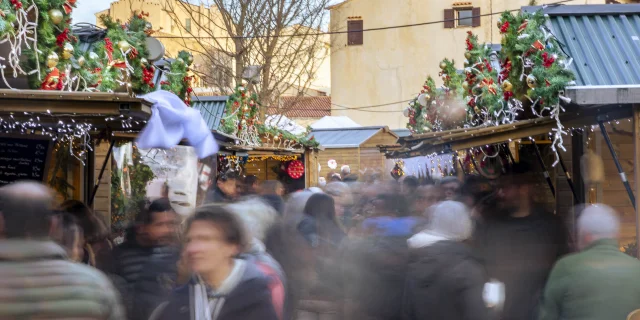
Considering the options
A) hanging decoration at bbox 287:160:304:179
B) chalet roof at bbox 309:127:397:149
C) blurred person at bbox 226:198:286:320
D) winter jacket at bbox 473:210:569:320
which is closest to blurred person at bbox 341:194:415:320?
blurred person at bbox 226:198:286:320

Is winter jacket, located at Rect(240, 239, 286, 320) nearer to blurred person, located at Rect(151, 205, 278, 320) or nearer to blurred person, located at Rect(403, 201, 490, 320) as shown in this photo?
blurred person, located at Rect(151, 205, 278, 320)

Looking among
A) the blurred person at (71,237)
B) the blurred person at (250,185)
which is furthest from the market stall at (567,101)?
the blurred person at (71,237)

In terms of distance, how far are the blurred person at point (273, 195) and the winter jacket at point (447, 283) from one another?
11.6 feet

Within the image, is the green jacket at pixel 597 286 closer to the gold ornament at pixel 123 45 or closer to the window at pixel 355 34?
the gold ornament at pixel 123 45

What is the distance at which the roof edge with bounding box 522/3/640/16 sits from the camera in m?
10.4

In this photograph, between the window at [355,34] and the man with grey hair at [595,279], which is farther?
the window at [355,34]

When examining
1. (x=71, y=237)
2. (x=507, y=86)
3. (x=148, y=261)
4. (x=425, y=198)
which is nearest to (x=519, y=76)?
(x=507, y=86)

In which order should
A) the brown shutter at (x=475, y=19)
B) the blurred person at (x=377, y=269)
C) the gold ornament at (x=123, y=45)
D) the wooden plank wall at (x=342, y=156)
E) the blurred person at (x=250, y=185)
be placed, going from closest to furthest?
the blurred person at (x=377, y=269)
the gold ornament at (x=123, y=45)
the blurred person at (x=250, y=185)
the wooden plank wall at (x=342, y=156)
the brown shutter at (x=475, y=19)

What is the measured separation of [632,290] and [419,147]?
31.5ft

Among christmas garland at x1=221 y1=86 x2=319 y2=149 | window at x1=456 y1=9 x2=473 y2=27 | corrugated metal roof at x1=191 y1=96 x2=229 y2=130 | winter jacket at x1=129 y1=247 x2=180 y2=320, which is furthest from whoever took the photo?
window at x1=456 y1=9 x2=473 y2=27

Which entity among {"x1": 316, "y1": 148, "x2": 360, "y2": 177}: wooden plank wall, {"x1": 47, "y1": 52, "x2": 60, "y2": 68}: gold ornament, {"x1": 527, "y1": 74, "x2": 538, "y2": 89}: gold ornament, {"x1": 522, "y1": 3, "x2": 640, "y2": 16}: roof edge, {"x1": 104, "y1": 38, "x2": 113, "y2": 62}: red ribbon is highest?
{"x1": 522, "y1": 3, "x2": 640, "y2": 16}: roof edge

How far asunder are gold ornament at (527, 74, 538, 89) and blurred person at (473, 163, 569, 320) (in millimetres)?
2199

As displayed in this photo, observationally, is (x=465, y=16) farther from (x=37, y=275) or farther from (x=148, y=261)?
(x=37, y=275)

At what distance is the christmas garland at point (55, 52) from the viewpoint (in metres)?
7.75
